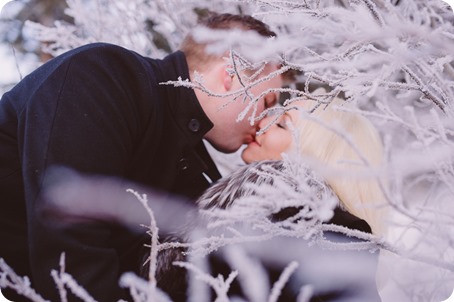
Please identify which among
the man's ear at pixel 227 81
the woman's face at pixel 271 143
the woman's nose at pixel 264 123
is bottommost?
the woman's face at pixel 271 143

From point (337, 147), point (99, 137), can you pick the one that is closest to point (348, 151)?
point (337, 147)

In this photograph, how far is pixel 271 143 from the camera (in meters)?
2.06

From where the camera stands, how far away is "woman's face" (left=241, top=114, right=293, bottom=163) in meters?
2.04

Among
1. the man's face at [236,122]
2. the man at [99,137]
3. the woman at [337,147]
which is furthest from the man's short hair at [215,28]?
the woman at [337,147]

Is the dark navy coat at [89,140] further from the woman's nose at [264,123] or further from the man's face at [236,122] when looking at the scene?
the woman's nose at [264,123]

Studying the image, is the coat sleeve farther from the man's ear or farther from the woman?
the woman

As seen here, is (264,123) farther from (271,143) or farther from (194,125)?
(194,125)

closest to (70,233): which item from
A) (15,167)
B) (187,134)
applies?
(15,167)

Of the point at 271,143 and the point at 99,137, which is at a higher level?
the point at 99,137

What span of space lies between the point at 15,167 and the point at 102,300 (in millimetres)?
472

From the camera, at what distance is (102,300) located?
1313mm

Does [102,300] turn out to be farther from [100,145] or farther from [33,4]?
[33,4]

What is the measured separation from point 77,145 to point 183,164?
0.56m

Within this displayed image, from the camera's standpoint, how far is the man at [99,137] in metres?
1.27
